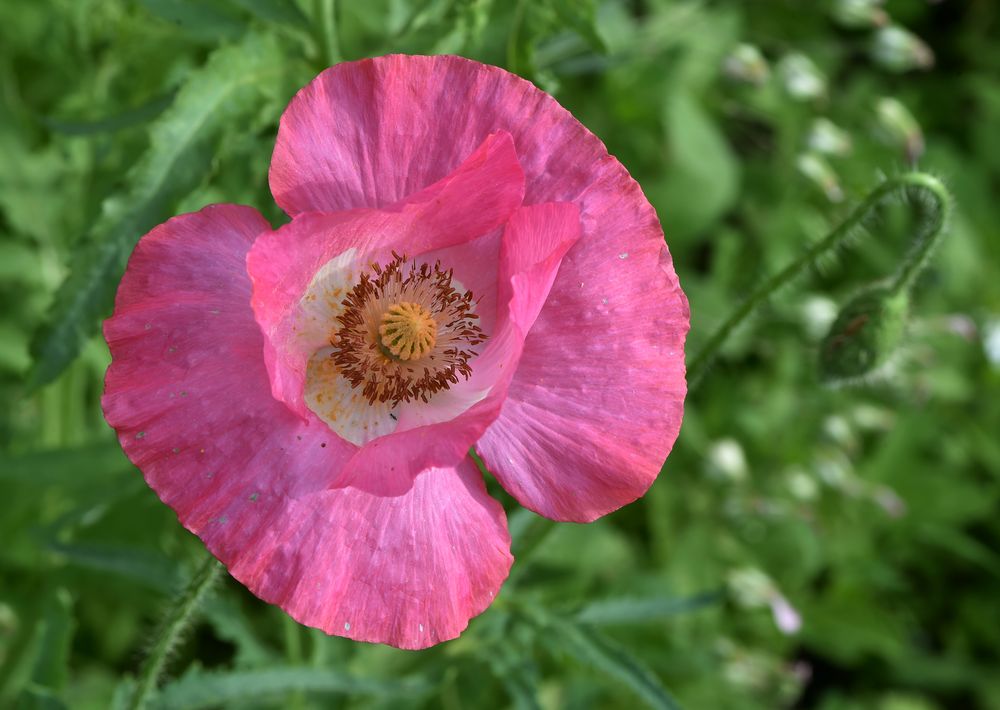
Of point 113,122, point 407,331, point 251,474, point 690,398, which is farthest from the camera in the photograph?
point 690,398

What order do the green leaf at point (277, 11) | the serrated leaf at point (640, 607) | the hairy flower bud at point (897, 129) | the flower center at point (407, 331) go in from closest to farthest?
1. the flower center at point (407, 331)
2. the green leaf at point (277, 11)
3. the serrated leaf at point (640, 607)
4. the hairy flower bud at point (897, 129)

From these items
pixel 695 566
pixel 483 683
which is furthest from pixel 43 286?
pixel 695 566

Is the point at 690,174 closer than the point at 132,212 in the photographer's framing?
No

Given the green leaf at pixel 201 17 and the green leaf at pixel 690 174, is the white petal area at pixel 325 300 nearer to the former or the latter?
the green leaf at pixel 201 17

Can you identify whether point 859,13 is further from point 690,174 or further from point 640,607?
point 640,607

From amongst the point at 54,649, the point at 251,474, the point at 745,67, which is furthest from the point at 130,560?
the point at 745,67

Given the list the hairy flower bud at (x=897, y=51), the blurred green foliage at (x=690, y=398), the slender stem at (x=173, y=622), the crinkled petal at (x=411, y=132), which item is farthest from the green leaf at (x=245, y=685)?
the hairy flower bud at (x=897, y=51)

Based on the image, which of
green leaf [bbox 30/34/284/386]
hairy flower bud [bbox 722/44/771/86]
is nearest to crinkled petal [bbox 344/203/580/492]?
green leaf [bbox 30/34/284/386]
